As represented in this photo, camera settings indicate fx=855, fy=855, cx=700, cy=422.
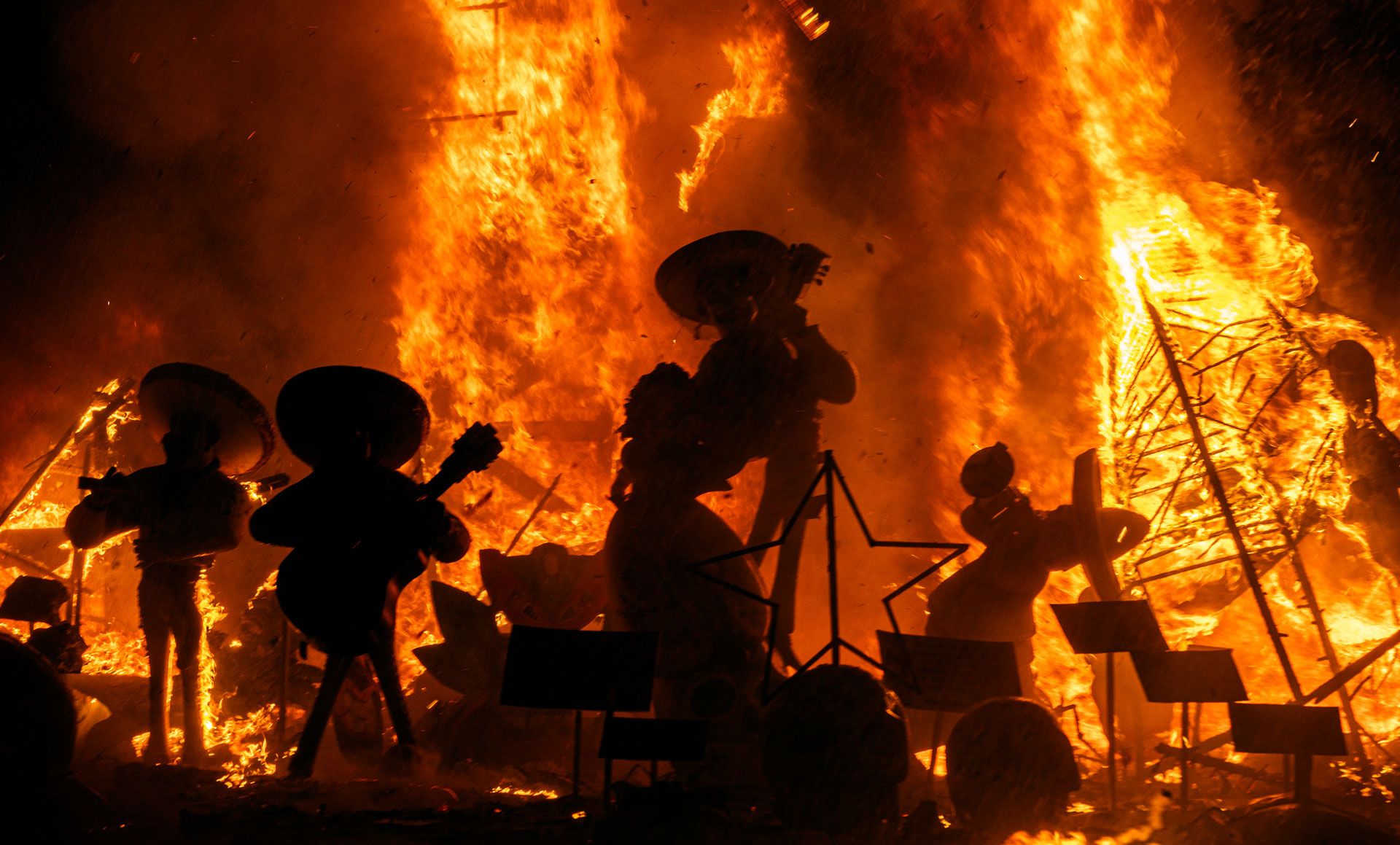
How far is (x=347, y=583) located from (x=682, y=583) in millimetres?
1663

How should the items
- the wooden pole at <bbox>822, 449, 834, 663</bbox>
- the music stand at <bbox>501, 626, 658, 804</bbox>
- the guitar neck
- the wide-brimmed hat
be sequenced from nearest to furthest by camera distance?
the music stand at <bbox>501, 626, 658, 804</bbox>
the wooden pole at <bbox>822, 449, 834, 663</bbox>
the guitar neck
the wide-brimmed hat

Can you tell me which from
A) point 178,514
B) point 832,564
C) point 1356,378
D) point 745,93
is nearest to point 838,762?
point 832,564

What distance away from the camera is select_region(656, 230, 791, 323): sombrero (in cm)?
535

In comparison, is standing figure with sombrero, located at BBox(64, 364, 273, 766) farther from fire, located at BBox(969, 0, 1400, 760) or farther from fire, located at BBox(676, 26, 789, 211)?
fire, located at BBox(676, 26, 789, 211)

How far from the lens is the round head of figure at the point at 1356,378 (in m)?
5.63

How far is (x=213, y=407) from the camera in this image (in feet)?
17.0

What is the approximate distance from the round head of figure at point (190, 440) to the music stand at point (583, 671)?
8.58ft

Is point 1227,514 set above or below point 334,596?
above

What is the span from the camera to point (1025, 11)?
29.8 feet

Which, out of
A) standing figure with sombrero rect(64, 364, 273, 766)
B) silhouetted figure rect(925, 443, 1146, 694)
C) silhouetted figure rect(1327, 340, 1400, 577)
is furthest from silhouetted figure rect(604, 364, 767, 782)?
A: silhouetted figure rect(1327, 340, 1400, 577)

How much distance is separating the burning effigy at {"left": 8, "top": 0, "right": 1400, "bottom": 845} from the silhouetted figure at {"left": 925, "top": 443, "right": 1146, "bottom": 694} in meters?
0.03

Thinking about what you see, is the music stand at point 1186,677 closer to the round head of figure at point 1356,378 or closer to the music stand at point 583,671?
the round head of figure at point 1356,378

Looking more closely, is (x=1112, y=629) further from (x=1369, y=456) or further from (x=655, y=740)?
(x=1369, y=456)

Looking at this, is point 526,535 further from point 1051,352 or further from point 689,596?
point 1051,352
